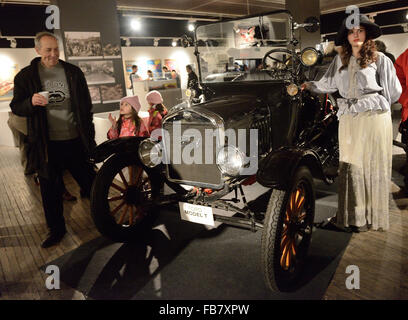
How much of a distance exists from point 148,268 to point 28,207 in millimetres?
2207

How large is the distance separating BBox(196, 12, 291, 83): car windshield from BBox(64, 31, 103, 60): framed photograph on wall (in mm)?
1837

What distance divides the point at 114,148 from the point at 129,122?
0.91m

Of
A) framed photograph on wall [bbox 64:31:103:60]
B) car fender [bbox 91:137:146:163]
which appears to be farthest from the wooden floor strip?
framed photograph on wall [bbox 64:31:103:60]

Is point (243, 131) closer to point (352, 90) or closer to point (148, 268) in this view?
point (352, 90)

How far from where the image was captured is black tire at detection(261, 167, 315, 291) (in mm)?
1718

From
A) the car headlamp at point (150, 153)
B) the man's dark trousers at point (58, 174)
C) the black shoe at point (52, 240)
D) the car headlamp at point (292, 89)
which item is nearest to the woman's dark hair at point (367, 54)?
the car headlamp at point (292, 89)

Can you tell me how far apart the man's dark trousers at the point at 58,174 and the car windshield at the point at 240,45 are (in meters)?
1.37

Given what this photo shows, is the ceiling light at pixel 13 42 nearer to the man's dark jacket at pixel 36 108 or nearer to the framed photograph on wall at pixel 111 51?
the framed photograph on wall at pixel 111 51

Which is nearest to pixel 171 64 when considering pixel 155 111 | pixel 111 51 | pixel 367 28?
pixel 111 51

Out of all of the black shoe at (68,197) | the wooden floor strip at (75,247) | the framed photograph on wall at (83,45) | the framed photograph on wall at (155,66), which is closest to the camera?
the wooden floor strip at (75,247)

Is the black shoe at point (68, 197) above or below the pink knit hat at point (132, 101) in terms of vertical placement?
below

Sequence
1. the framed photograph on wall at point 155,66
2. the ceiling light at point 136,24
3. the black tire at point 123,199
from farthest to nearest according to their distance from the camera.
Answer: the framed photograph on wall at point 155,66 < the ceiling light at point 136,24 < the black tire at point 123,199

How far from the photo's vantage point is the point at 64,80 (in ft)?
8.52

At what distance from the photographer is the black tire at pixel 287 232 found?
1718 mm
